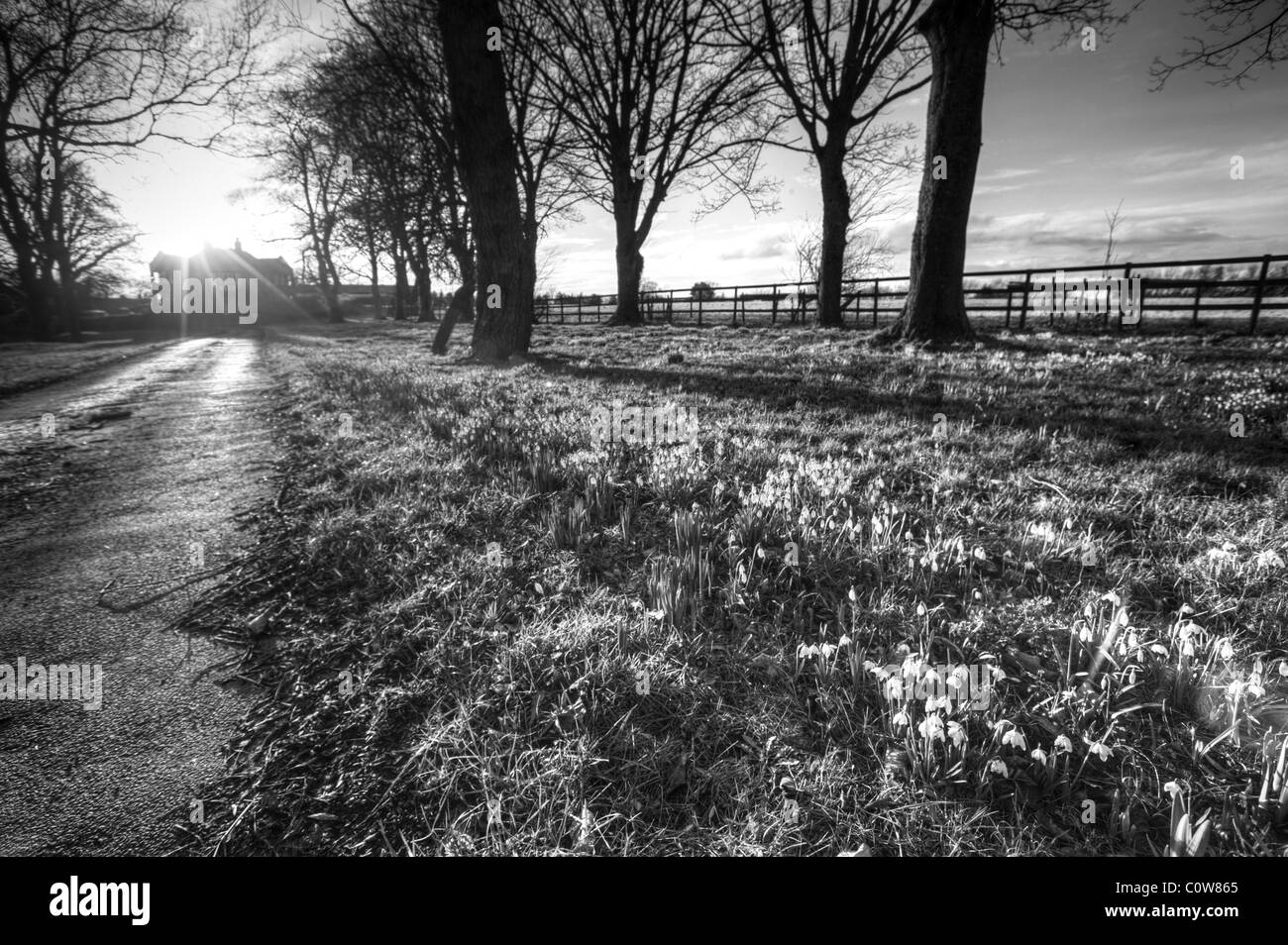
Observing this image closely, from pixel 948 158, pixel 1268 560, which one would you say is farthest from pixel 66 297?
pixel 1268 560

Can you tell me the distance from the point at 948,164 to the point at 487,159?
8296 millimetres

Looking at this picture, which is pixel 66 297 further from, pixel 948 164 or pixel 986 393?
pixel 986 393

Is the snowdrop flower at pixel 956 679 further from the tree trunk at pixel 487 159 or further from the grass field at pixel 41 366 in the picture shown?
the grass field at pixel 41 366

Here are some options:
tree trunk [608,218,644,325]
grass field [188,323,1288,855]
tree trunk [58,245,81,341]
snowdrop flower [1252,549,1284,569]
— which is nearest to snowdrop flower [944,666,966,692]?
grass field [188,323,1288,855]

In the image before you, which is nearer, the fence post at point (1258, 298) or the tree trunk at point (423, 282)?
the fence post at point (1258, 298)

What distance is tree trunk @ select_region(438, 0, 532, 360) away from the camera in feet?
31.4

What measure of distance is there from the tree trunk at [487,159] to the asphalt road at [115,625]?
5822 millimetres

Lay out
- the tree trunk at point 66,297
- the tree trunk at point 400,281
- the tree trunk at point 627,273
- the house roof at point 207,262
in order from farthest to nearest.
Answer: the house roof at point 207,262 → the tree trunk at point 400,281 → the tree trunk at point 66,297 → the tree trunk at point 627,273

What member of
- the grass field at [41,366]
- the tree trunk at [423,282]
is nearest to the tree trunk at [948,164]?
the grass field at [41,366]

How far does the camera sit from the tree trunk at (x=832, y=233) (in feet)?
54.0

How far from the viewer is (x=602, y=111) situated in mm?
22516
